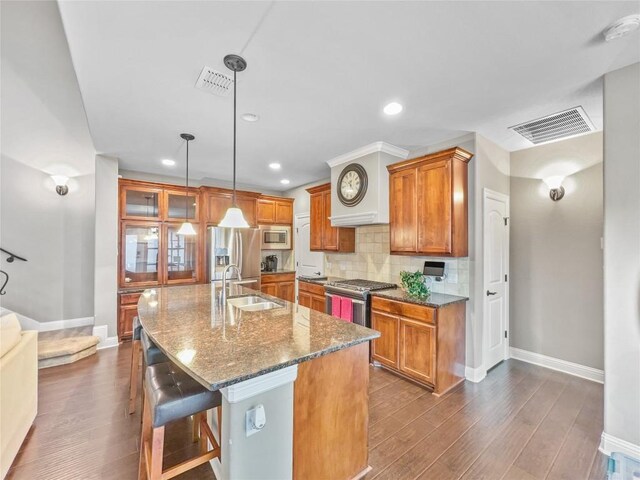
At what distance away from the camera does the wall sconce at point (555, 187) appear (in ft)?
10.7

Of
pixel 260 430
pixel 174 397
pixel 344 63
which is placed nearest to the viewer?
pixel 260 430

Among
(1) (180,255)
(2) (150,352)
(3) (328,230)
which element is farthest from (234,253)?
(2) (150,352)

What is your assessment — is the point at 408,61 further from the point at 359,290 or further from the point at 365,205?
the point at 359,290

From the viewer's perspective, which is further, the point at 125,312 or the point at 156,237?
the point at 156,237

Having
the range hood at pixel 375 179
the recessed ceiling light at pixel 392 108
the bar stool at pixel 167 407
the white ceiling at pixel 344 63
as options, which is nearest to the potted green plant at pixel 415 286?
the range hood at pixel 375 179

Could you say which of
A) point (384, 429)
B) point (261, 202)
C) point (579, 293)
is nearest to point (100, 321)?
point (261, 202)

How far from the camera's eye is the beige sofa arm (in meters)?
1.80

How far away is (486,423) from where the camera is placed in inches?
93.4

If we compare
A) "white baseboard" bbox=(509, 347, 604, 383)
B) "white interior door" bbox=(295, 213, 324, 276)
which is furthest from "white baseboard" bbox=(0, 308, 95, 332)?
"white baseboard" bbox=(509, 347, 604, 383)

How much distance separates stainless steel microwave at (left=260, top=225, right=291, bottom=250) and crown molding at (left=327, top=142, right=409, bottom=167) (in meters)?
2.40

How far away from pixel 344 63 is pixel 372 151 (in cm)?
176

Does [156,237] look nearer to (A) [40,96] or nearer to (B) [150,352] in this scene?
(A) [40,96]

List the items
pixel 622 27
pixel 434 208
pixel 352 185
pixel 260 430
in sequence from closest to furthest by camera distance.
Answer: pixel 260 430
pixel 622 27
pixel 434 208
pixel 352 185

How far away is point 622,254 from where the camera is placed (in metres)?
1.97
